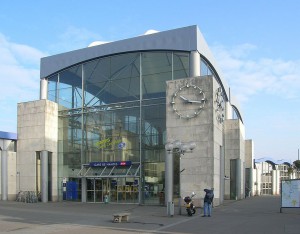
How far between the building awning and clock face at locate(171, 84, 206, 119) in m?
5.76

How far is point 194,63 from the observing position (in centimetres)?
3111

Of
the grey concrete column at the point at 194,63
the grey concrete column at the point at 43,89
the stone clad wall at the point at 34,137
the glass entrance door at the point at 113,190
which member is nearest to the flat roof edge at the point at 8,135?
the stone clad wall at the point at 34,137

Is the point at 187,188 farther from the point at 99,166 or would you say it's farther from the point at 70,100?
the point at 70,100

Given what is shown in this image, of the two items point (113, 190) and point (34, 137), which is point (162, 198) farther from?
point (34, 137)

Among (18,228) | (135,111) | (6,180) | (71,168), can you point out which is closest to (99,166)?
(71,168)

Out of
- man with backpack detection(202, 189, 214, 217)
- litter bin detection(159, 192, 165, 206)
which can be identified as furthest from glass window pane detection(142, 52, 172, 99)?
man with backpack detection(202, 189, 214, 217)

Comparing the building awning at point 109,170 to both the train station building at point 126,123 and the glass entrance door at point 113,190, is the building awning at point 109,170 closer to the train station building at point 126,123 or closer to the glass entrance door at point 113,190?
the train station building at point 126,123

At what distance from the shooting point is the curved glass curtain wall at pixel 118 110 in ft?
104

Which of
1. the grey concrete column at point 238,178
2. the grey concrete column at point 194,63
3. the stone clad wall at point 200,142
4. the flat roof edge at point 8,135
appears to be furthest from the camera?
the grey concrete column at point 238,178

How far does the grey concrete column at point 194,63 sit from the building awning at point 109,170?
8.12 m

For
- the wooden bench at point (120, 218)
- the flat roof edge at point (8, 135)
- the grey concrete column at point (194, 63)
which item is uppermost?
the grey concrete column at point (194, 63)

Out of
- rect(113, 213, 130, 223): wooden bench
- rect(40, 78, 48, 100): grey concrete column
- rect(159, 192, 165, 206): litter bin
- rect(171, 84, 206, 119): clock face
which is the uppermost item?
rect(40, 78, 48, 100): grey concrete column

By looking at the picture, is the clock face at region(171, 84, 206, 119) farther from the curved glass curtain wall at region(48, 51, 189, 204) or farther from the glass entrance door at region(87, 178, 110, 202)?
the glass entrance door at region(87, 178, 110, 202)

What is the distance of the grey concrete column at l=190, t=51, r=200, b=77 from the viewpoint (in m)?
31.0
